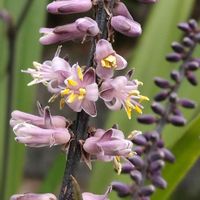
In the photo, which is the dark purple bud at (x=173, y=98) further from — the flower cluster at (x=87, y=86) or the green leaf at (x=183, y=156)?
the flower cluster at (x=87, y=86)

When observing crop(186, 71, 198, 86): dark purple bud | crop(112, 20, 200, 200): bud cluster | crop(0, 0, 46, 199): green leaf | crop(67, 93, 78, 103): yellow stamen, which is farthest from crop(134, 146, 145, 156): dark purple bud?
crop(0, 0, 46, 199): green leaf

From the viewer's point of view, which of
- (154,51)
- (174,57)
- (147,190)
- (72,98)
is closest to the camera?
(72,98)

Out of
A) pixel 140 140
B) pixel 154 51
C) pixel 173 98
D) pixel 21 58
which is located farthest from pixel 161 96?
pixel 21 58

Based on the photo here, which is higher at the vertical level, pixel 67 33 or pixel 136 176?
pixel 67 33

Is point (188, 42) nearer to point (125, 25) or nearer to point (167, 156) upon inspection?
point (167, 156)

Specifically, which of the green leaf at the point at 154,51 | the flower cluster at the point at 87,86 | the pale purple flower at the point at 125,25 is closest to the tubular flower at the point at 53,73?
the flower cluster at the point at 87,86

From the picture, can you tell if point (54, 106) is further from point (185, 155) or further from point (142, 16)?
point (185, 155)
